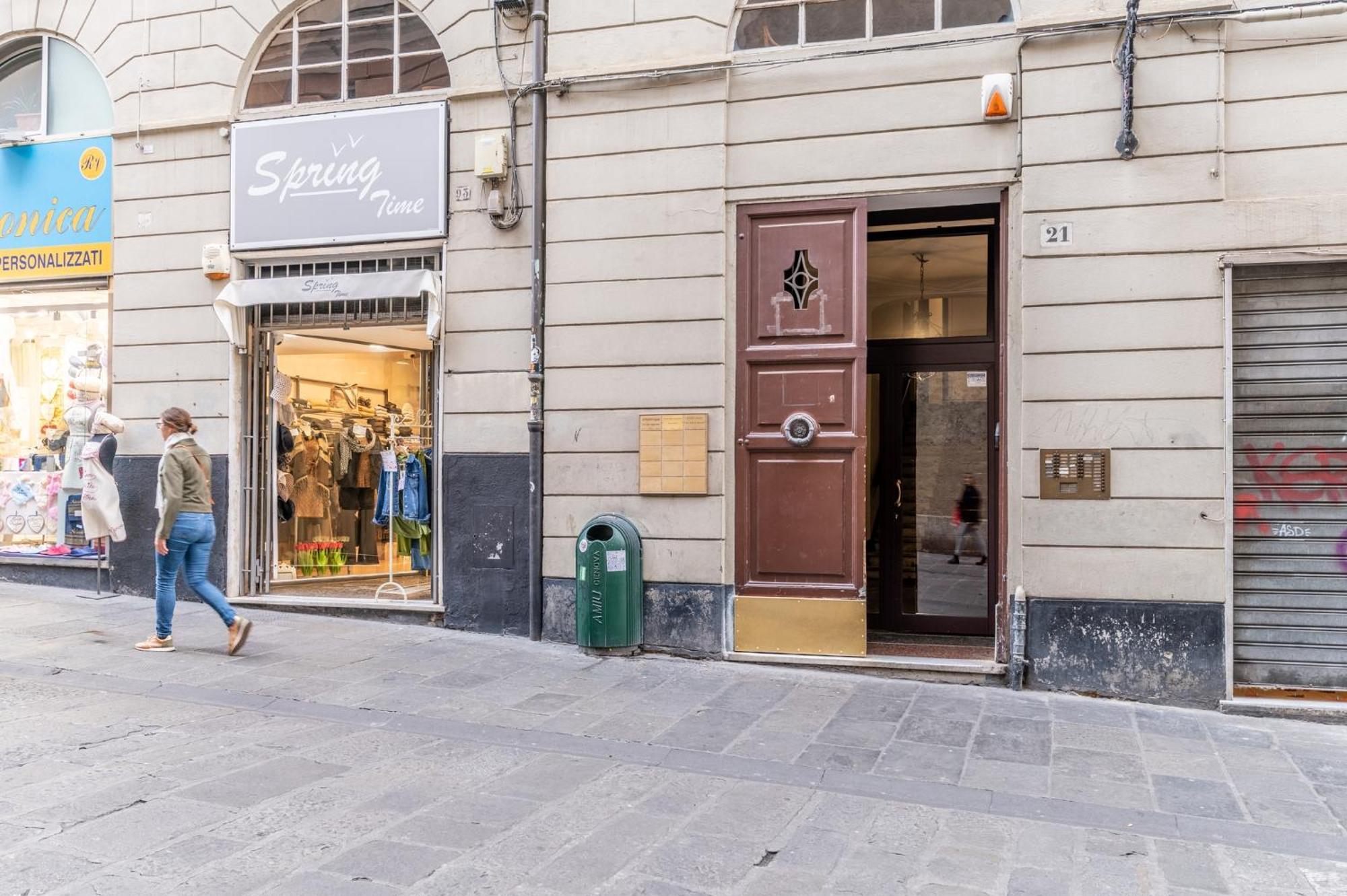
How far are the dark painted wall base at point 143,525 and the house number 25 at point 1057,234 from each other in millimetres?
7167

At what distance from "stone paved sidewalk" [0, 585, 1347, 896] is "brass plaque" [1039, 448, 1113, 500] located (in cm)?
139

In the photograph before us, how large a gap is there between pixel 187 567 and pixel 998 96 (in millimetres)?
6790

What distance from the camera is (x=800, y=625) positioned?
25.1 feet

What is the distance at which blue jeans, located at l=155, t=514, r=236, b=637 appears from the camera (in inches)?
290

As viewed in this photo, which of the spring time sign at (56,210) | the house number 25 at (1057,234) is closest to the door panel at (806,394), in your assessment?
the house number 25 at (1057,234)

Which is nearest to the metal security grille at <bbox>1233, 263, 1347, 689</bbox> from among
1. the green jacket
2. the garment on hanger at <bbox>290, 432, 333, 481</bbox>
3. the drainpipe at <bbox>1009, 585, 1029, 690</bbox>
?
the drainpipe at <bbox>1009, 585, 1029, 690</bbox>

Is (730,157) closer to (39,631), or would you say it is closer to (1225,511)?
(1225,511)

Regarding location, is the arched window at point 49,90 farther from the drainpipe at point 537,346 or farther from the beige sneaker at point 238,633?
the beige sneaker at point 238,633

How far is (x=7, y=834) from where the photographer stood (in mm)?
4062

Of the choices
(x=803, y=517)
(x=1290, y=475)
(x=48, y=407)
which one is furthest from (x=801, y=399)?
(x=48, y=407)

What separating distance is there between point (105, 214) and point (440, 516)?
455 cm

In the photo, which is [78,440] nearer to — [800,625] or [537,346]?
[537,346]

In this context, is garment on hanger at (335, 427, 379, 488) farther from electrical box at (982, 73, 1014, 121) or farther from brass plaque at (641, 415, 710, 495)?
electrical box at (982, 73, 1014, 121)

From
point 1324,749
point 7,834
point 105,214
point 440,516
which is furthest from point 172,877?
point 105,214
